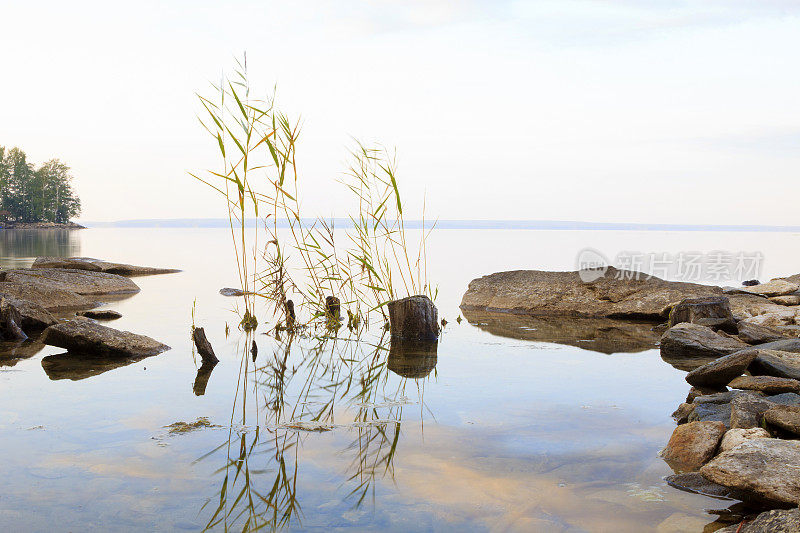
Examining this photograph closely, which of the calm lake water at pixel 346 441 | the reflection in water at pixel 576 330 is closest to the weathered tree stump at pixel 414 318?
the calm lake water at pixel 346 441

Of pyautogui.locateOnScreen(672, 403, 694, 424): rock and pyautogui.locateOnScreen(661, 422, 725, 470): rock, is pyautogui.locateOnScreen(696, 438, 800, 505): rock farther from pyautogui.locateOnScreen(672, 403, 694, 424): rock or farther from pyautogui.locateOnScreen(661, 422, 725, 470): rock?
pyautogui.locateOnScreen(672, 403, 694, 424): rock

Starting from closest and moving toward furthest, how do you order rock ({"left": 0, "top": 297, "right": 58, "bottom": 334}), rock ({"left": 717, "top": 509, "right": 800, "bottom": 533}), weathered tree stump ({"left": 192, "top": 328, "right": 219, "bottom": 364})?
rock ({"left": 717, "top": 509, "right": 800, "bottom": 533}), weathered tree stump ({"left": 192, "top": 328, "right": 219, "bottom": 364}), rock ({"left": 0, "top": 297, "right": 58, "bottom": 334})

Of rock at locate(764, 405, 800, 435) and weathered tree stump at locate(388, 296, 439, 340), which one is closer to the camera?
rock at locate(764, 405, 800, 435)

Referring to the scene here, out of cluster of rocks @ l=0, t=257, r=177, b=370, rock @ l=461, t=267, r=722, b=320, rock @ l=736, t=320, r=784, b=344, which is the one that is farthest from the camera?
rock @ l=461, t=267, r=722, b=320

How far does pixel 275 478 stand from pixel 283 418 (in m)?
0.87

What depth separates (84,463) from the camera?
9.04 ft

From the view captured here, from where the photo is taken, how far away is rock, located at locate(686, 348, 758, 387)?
13.0 ft

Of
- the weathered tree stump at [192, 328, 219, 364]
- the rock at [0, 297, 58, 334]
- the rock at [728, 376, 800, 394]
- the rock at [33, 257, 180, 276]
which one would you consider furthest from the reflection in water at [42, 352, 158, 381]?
the rock at [33, 257, 180, 276]

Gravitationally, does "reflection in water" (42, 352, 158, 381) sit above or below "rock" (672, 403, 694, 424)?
below

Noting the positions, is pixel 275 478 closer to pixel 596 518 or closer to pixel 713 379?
pixel 596 518

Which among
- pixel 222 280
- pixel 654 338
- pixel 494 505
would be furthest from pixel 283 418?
pixel 222 280

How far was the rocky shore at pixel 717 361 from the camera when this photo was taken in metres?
Answer: 2.42

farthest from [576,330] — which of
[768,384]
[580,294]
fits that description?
[768,384]

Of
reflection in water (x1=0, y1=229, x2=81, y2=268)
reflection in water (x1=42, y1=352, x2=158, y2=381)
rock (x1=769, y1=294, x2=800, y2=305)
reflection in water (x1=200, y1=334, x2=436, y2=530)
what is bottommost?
reflection in water (x1=0, y1=229, x2=81, y2=268)
